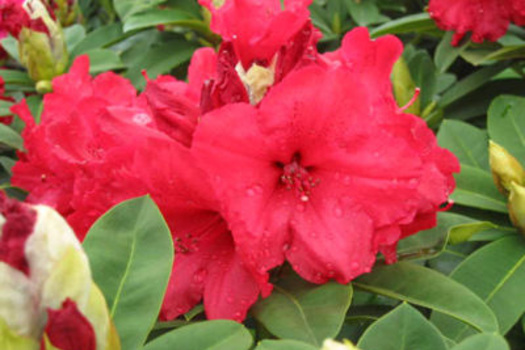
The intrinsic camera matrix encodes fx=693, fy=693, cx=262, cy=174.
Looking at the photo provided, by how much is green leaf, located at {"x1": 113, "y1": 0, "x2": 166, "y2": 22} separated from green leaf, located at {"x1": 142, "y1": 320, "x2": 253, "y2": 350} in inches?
47.2

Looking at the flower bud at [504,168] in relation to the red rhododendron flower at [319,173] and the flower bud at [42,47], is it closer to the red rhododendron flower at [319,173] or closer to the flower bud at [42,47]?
the red rhododendron flower at [319,173]

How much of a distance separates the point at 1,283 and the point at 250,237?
346 millimetres

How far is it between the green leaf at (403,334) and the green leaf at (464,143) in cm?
68

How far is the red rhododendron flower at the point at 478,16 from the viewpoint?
5.11 feet

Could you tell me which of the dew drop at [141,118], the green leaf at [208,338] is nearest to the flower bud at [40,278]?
the green leaf at [208,338]

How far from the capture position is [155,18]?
1.71 m

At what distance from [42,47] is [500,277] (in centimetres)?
110

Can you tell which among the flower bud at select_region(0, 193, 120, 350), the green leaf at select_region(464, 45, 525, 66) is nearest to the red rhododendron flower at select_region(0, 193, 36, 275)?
the flower bud at select_region(0, 193, 120, 350)

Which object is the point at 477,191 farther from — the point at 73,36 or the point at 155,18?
the point at 73,36

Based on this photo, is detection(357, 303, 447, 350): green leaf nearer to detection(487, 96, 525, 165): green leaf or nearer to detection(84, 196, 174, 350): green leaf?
detection(84, 196, 174, 350): green leaf

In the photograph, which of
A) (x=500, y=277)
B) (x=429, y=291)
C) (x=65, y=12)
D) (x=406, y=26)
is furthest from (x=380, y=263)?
(x=65, y=12)

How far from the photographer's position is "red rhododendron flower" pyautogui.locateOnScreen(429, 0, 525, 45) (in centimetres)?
156

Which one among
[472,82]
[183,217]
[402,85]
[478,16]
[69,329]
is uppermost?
[69,329]

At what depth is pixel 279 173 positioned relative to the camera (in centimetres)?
93
